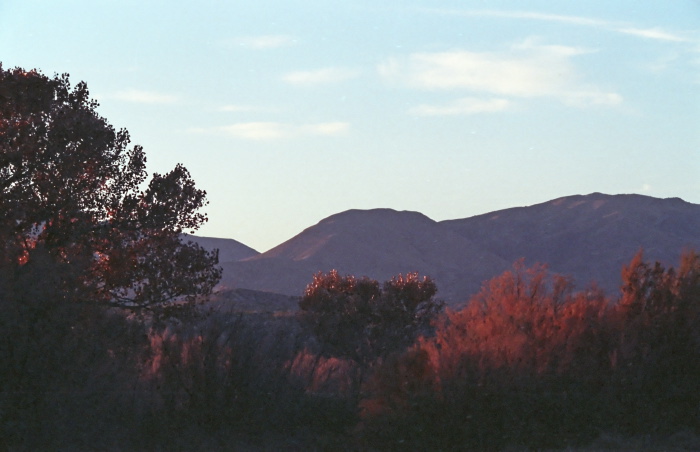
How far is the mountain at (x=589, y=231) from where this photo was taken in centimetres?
13288

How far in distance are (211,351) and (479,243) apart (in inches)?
5733

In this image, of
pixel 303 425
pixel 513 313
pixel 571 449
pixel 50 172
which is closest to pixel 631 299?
pixel 513 313

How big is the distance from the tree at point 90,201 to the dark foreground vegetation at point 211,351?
4 centimetres

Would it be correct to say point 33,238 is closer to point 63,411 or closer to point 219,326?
point 219,326

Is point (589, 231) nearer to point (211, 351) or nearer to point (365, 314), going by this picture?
point (365, 314)

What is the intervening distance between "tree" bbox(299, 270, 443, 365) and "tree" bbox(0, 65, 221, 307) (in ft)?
55.3

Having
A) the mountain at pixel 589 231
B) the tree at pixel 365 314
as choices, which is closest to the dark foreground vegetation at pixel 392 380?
the tree at pixel 365 314

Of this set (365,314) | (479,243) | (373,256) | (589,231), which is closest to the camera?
(365,314)

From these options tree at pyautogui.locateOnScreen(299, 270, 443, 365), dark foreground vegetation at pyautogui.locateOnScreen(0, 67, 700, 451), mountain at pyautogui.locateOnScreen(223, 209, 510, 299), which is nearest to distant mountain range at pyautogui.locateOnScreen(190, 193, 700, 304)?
mountain at pyautogui.locateOnScreen(223, 209, 510, 299)

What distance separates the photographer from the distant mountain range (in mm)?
125688

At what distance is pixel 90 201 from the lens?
18297mm

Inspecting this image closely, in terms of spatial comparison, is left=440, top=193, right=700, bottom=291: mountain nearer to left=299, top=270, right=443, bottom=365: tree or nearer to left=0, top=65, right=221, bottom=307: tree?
left=299, top=270, right=443, bottom=365: tree

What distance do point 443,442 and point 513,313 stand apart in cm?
399

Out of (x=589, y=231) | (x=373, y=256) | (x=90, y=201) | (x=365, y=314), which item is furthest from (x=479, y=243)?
→ (x=90, y=201)
